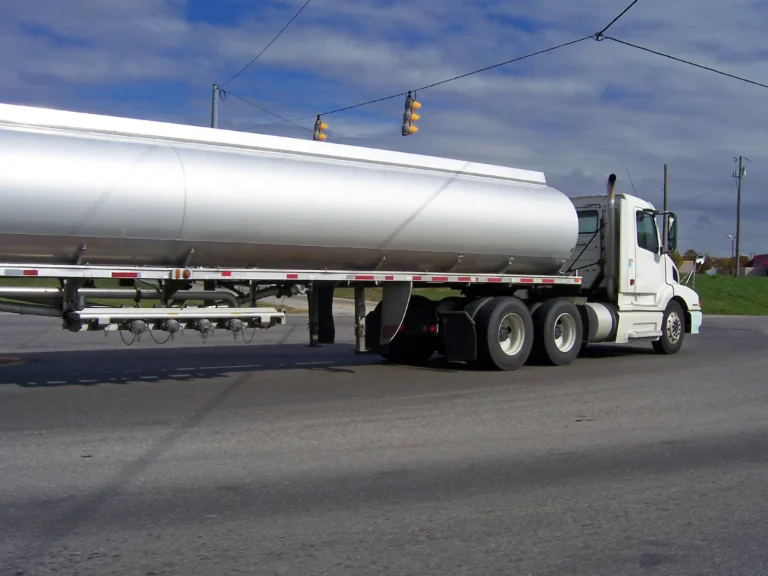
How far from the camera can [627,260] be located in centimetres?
1599

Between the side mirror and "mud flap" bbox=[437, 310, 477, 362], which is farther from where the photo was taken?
the side mirror

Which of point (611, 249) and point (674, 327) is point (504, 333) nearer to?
point (611, 249)

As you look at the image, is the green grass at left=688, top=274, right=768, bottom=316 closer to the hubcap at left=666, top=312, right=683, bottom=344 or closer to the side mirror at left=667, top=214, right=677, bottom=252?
the hubcap at left=666, top=312, right=683, bottom=344

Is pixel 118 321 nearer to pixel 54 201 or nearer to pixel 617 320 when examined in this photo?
→ pixel 54 201

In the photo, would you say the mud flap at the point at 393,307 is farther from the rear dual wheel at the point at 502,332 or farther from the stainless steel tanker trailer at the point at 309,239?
the rear dual wheel at the point at 502,332

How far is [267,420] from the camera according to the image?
9.13 metres

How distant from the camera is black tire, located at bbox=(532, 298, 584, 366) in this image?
47.2ft

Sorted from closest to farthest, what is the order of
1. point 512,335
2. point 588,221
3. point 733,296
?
point 512,335, point 588,221, point 733,296

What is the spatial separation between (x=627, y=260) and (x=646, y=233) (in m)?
0.88

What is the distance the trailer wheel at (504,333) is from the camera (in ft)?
44.3

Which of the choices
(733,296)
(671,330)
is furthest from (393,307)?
(733,296)

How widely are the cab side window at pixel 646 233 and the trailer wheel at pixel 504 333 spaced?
3.51 meters

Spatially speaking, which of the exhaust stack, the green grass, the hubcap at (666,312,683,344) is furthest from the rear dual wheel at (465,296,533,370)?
the green grass

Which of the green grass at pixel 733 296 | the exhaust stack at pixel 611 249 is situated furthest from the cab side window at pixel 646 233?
the green grass at pixel 733 296
